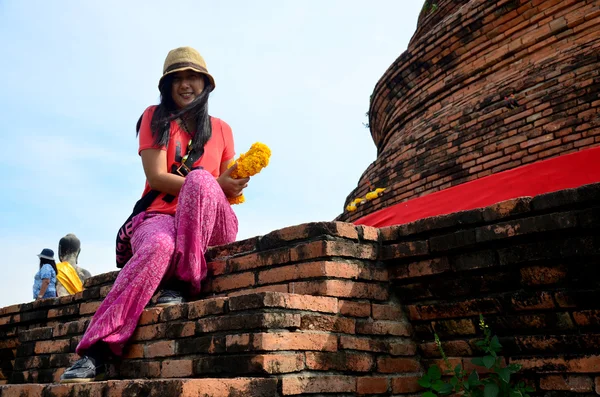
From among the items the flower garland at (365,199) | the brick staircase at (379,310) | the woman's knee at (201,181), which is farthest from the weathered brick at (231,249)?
the flower garland at (365,199)

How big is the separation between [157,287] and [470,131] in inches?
146

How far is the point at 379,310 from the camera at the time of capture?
2414mm

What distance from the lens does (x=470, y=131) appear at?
5.43 m

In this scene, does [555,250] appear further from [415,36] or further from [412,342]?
[415,36]

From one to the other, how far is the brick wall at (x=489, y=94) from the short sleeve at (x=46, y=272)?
124 inches

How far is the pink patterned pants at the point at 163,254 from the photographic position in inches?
94.0

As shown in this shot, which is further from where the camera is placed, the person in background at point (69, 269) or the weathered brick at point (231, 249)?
the person in background at point (69, 269)

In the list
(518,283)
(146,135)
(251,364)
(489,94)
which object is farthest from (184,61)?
(489,94)

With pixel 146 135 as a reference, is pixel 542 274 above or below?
below

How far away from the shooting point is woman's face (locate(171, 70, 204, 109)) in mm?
3014

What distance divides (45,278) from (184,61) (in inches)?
150

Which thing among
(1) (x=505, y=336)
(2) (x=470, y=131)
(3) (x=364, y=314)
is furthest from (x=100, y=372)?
(2) (x=470, y=131)

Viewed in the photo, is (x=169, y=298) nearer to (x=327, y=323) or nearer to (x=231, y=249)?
(x=231, y=249)

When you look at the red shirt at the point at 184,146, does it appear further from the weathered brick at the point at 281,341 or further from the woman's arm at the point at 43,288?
the woman's arm at the point at 43,288
